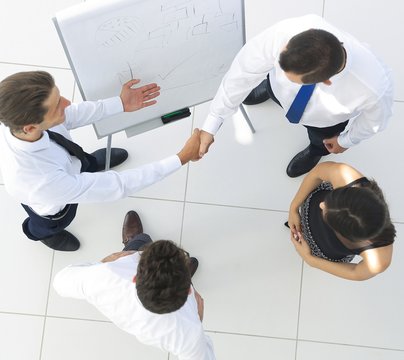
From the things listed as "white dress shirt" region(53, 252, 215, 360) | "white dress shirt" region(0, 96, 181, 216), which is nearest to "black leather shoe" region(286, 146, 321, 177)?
"white dress shirt" region(0, 96, 181, 216)

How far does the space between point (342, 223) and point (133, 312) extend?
2.65 ft

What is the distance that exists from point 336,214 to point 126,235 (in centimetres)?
122

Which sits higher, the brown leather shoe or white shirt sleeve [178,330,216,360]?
white shirt sleeve [178,330,216,360]

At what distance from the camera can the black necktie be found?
1793 mm

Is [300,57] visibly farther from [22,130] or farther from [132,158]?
[132,158]

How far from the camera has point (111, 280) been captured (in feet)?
5.53

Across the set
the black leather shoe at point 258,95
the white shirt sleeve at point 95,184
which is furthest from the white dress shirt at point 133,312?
the black leather shoe at point 258,95

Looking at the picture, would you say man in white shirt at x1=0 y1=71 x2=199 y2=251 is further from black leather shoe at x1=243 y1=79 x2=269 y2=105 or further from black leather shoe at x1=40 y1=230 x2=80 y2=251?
black leather shoe at x1=243 y1=79 x2=269 y2=105

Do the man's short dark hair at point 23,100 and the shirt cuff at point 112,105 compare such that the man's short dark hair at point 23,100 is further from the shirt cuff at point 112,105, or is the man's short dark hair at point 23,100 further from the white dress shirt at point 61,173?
the shirt cuff at point 112,105

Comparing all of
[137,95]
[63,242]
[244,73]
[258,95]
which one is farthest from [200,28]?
[63,242]

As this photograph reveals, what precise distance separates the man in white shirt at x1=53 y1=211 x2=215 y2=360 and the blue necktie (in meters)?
0.75

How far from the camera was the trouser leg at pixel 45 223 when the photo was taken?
6.71 ft

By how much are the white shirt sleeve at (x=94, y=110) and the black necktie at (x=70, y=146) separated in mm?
110

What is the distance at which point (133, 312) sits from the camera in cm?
164
